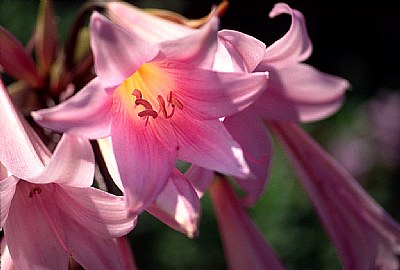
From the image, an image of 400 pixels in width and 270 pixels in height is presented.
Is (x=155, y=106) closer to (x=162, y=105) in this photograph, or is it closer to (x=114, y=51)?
(x=162, y=105)

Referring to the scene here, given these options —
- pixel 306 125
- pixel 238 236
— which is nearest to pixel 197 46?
pixel 238 236

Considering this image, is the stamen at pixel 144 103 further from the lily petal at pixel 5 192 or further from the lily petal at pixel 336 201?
the lily petal at pixel 336 201

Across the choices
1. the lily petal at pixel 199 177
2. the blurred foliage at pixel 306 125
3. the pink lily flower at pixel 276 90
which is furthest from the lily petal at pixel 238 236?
the blurred foliage at pixel 306 125

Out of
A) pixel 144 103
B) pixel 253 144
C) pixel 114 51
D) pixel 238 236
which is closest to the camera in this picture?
pixel 114 51

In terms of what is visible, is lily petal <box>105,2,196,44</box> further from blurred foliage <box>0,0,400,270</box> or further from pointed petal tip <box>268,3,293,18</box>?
blurred foliage <box>0,0,400,270</box>

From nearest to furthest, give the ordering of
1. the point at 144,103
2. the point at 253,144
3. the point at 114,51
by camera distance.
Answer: the point at 114,51, the point at 144,103, the point at 253,144

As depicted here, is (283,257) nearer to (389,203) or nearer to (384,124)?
(389,203)
